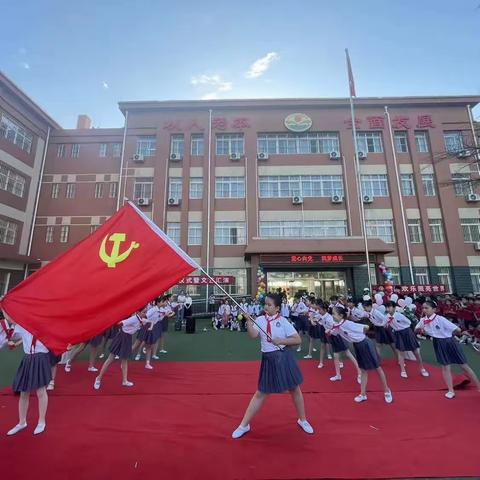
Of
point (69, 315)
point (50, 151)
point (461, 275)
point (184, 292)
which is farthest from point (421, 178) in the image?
point (50, 151)

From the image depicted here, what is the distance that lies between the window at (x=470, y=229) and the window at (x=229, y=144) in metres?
15.9

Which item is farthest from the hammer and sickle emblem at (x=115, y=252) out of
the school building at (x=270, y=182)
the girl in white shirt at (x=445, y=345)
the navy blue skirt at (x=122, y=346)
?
the school building at (x=270, y=182)

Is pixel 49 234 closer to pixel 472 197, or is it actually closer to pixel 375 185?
pixel 375 185

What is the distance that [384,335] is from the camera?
23.5 feet

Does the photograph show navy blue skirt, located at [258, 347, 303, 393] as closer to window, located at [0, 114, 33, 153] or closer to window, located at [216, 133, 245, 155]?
window, located at [216, 133, 245, 155]

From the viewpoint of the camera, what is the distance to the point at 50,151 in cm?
2061

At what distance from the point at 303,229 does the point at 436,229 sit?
28.9ft

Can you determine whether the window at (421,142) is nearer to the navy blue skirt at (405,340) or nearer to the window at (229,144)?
the window at (229,144)

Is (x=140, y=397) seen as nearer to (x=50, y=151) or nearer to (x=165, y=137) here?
(x=165, y=137)

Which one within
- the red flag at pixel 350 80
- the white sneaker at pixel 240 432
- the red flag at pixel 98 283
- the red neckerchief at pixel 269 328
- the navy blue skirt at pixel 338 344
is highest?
the red flag at pixel 350 80

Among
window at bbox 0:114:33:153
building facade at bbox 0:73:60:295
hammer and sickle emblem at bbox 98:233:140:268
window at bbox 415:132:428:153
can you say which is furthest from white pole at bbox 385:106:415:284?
window at bbox 0:114:33:153

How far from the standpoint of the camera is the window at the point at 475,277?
17391 millimetres

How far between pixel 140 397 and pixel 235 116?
786 inches

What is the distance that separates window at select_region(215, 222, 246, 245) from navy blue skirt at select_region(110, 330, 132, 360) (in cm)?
1344
